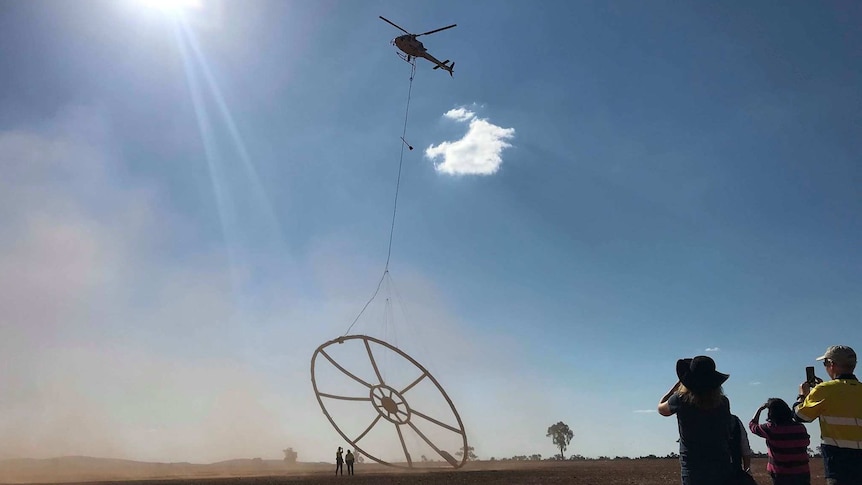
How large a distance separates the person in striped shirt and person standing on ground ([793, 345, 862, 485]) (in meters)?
0.69

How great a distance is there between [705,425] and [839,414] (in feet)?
5.29

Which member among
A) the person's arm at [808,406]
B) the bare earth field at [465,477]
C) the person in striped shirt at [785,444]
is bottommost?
the bare earth field at [465,477]

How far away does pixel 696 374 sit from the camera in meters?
4.84

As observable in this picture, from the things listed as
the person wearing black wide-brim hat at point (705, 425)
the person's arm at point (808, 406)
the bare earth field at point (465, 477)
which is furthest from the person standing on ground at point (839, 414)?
the bare earth field at point (465, 477)

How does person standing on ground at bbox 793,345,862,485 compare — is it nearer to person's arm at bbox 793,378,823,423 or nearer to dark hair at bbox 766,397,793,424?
person's arm at bbox 793,378,823,423

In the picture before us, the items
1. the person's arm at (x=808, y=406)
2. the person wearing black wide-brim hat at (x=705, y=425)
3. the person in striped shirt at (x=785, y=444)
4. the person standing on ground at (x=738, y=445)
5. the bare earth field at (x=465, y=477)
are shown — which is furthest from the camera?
the bare earth field at (x=465, y=477)

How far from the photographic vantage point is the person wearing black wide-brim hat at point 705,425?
4.77 m

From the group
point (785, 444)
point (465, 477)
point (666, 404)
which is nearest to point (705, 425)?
point (666, 404)

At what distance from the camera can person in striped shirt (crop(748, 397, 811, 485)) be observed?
6246 millimetres

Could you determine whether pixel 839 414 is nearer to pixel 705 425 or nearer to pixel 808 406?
pixel 808 406

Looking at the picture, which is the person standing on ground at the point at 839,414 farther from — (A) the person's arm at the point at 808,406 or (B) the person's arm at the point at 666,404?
(B) the person's arm at the point at 666,404

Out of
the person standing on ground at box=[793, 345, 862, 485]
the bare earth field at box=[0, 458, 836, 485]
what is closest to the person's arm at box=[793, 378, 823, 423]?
the person standing on ground at box=[793, 345, 862, 485]

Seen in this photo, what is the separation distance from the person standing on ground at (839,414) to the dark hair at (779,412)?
83 centimetres

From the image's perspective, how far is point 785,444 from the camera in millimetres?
6285
